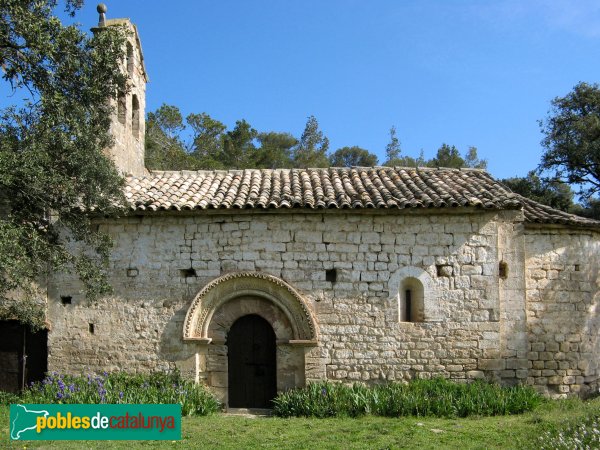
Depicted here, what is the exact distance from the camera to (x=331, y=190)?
13617 millimetres

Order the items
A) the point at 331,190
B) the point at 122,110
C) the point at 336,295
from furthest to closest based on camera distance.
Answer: the point at 122,110 → the point at 331,190 → the point at 336,295

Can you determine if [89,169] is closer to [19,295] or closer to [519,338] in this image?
[19,295]

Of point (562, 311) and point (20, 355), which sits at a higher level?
point (562, 311)

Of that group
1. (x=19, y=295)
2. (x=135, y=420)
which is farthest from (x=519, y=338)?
(x=19, y=295)

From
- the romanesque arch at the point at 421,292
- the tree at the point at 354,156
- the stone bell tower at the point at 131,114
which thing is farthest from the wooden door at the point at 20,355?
the tree at the point at 354,156

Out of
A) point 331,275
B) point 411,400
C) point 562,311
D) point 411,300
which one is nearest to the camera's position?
point 411,400

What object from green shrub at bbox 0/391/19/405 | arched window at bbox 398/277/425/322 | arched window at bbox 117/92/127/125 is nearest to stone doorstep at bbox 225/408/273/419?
arched window at bbox 398/277/425/322

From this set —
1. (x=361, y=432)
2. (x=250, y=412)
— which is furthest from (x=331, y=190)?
(x=361, y=432)

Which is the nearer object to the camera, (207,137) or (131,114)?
(131,114)

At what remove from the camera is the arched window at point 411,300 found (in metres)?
12.9

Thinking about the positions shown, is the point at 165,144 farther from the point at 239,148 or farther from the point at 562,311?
the point at 562,311

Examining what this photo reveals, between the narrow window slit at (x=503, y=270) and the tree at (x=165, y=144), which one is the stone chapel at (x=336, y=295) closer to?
the narrow window slit at (x=503, y=270)

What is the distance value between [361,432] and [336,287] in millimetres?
3376

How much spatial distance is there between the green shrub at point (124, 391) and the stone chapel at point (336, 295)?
0.28m
